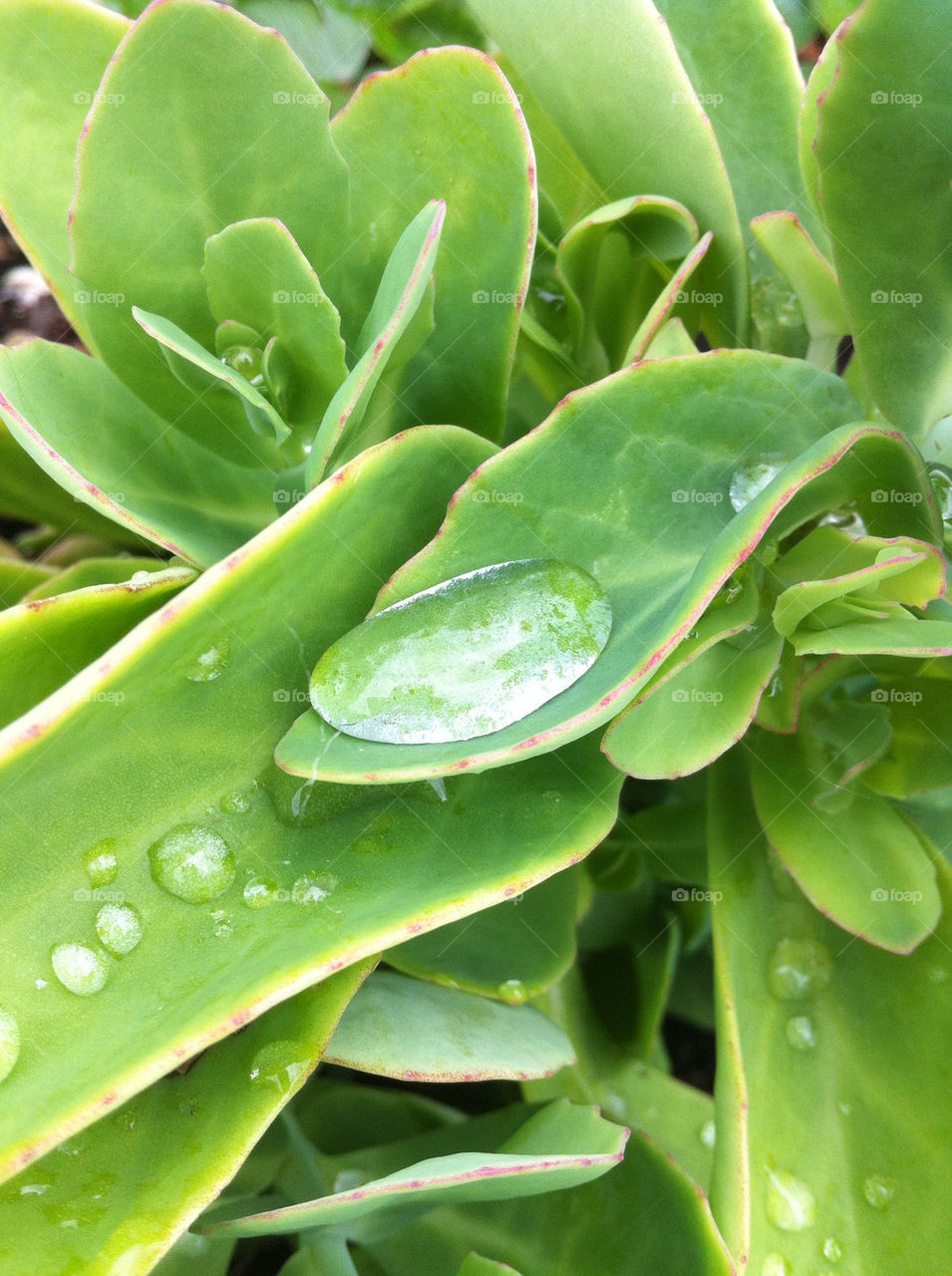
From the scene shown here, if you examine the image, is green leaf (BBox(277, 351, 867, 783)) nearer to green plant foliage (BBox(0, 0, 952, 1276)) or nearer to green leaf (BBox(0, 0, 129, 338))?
green plant foliage (BBox(0, 0, 952, 1276))

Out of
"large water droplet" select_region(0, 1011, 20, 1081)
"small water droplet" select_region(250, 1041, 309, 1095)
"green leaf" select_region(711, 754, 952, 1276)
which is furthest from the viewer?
"green leaf" select_region(711, 754, 952, 1276)

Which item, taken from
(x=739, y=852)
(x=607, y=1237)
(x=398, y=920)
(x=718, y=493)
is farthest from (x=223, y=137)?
(x=607, y=1237)

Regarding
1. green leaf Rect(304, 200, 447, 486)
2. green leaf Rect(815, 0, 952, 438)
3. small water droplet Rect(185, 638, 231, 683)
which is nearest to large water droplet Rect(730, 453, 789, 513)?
green leaf Rect(815, 0, 952, 438)

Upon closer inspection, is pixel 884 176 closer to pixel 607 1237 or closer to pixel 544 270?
pixel 544 270

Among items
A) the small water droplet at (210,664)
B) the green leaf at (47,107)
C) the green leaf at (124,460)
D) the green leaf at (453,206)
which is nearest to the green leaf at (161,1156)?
the small water droplet at (210,664)

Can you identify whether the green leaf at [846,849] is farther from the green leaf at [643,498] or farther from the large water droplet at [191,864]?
the large water droplet at [191,864]

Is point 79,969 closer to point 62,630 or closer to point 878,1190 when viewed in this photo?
point 62,630
